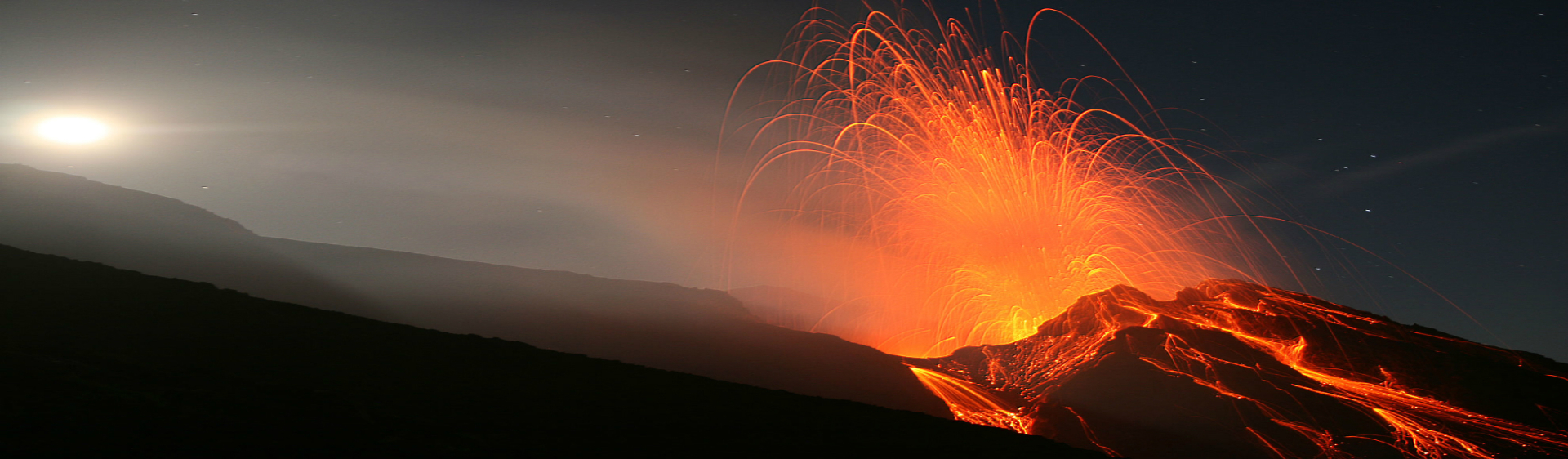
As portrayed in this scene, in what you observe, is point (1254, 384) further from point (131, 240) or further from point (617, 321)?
point (131, 240)

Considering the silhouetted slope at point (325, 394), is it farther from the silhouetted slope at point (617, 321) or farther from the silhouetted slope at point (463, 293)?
the silhouetted slope at point (617, 321)

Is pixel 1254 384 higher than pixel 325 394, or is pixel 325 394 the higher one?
pixel 1254 384

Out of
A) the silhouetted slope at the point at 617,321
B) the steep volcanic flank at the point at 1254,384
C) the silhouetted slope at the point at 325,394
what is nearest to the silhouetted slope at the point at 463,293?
the silhouetted slope at the point at 617,321

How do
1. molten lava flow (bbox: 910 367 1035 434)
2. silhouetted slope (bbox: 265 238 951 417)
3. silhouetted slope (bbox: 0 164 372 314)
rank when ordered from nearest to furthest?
molten lava flow (bbox: 910 367 1035 434), silhouetted slope (bbox: 265 238 951 417), silhouetted slope (bbox: 0 164 372 314)

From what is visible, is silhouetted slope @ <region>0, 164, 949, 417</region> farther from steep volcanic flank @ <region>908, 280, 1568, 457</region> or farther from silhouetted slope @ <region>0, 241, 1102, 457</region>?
silhouetted slope @ <region>0, 241, 1102, 457</region>

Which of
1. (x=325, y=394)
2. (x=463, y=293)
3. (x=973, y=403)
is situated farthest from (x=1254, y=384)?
(x=463, y=293)

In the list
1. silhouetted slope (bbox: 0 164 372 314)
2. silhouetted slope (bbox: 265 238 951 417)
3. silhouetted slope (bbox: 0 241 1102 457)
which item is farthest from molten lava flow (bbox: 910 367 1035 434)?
silhouetted slope (bbox: 0 164 372 314)

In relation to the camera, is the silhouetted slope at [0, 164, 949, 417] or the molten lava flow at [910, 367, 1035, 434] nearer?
the molten lava flow at [910, 367, 1035, 434]
